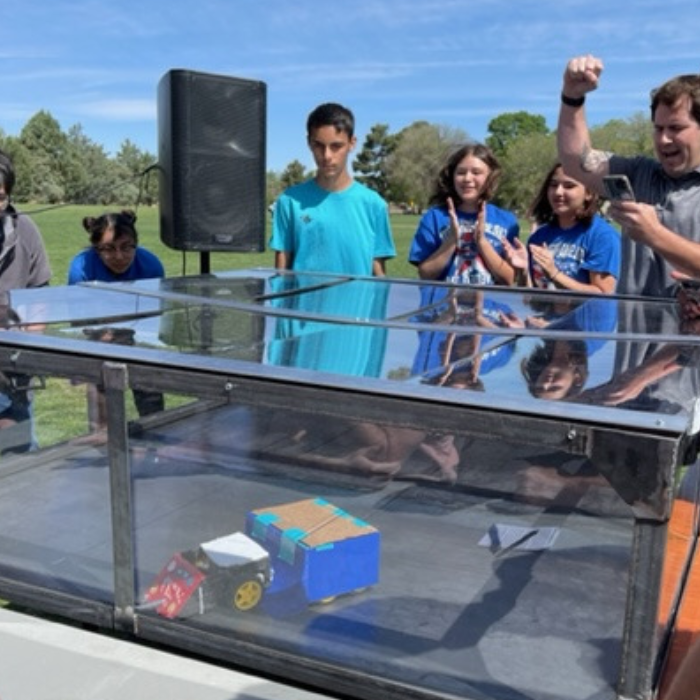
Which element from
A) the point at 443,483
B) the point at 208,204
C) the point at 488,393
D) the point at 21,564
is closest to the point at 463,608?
the point at 443,483

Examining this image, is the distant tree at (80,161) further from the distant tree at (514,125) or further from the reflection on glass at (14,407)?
the reflection on glass at (14,407)

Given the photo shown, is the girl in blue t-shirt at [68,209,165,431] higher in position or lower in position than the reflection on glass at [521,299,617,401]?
higher

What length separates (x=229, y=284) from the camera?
2.95 metres

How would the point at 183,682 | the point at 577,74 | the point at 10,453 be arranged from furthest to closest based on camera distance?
the point at 10,453 → the point at 577,74 → the point at 183,682

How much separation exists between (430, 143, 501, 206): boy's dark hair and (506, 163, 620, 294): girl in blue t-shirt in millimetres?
210

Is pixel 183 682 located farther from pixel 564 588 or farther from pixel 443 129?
pixel 443 129

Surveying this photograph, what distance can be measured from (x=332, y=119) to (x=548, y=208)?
3.03 ft

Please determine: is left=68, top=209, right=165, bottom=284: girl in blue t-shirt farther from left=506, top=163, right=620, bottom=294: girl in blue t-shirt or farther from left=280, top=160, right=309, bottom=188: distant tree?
left=280, top=160, right=309, bottom=188: distant tree

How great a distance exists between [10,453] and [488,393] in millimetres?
1854

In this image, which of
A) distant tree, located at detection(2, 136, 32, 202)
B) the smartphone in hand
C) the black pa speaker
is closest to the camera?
the smartphone in hand

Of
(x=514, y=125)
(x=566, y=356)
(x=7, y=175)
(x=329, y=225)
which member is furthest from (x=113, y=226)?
(x=514, y=125)

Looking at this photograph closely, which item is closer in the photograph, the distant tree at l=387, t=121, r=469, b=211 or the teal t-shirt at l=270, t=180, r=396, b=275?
the teal t-shirt at l=270, t=180, r=396, b=275

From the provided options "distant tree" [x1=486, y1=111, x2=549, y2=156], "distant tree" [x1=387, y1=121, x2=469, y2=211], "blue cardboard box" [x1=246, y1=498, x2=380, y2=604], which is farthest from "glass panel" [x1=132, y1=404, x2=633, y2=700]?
"distant tree" [x1=486, y1=111, x2=549, y2=156]

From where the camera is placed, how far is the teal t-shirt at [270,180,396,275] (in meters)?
3.56
